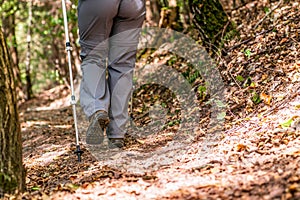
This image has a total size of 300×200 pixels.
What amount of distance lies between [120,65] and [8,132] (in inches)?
68.8

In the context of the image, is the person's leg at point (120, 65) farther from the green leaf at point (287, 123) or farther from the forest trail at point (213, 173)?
the green leaf at point (287, 123)

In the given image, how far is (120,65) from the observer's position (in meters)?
4.75

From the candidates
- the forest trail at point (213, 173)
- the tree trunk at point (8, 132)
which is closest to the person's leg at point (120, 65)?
the forest trail at point (213, 173)

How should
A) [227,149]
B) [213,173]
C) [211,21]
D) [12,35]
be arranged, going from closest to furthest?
1. [213,173]
2. [227,149]
3. [211,21]
4. [12,35]

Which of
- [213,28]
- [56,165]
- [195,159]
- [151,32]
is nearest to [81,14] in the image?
[56,165]

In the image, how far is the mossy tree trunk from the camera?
6.50 metres

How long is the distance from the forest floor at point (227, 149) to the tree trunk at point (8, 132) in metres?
0.16

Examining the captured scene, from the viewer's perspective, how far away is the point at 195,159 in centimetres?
377

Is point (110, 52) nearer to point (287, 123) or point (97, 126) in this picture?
point (97, 126)

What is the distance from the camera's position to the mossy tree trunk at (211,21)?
6496 mm

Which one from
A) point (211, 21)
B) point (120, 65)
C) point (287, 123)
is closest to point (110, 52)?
point (120, 65)

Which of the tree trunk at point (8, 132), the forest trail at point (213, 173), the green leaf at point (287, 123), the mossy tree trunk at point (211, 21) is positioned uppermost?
the mossy tree trunk at point (211, 21)

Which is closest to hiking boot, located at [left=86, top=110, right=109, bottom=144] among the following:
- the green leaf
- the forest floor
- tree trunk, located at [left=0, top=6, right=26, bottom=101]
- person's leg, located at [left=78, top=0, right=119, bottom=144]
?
person's leg, located at [left=78, top=0, right=119, bottom=144]

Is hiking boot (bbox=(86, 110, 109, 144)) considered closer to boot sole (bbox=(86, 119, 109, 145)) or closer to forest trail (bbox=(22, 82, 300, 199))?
boot sole (bbox=(86, 119, 109, 145))
